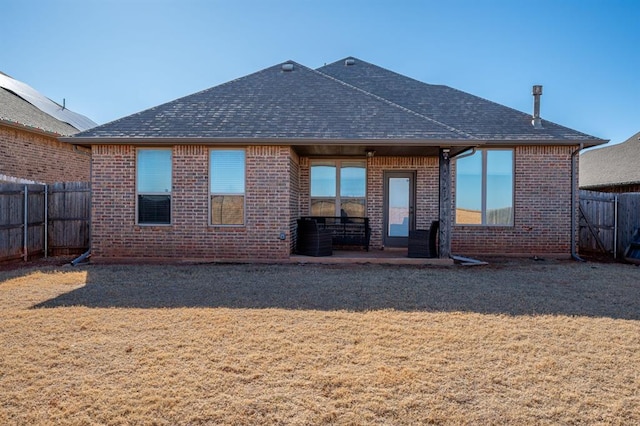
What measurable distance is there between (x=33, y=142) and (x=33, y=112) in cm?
232

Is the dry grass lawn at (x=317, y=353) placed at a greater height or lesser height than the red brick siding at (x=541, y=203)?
lesser

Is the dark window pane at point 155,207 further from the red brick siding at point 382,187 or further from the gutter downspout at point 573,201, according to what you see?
the gutter downspout at point 573,201

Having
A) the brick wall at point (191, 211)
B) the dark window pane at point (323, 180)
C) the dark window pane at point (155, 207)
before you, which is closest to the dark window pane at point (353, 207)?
the dark window pane at point (323, 180)

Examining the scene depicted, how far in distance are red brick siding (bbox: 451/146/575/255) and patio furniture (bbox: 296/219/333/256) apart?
4533 mm

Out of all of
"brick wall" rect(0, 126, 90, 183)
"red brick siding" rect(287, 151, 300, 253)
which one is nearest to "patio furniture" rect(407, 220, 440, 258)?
"red brick siding" rect(287, 151, 300, 253)

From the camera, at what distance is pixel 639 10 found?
1079cm

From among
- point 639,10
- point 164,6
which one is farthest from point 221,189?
point 639,10

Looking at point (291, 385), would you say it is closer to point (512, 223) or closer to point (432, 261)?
point (432, 261)

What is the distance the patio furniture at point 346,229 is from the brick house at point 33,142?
A: 23.7ft

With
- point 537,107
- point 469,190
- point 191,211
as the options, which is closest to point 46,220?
point 191,211

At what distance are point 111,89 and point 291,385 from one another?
48.5 feet

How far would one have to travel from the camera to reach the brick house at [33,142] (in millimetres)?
12375

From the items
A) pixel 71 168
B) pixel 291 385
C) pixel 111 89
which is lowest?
pixel 291 385

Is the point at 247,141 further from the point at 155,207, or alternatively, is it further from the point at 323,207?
the point at 323,207
